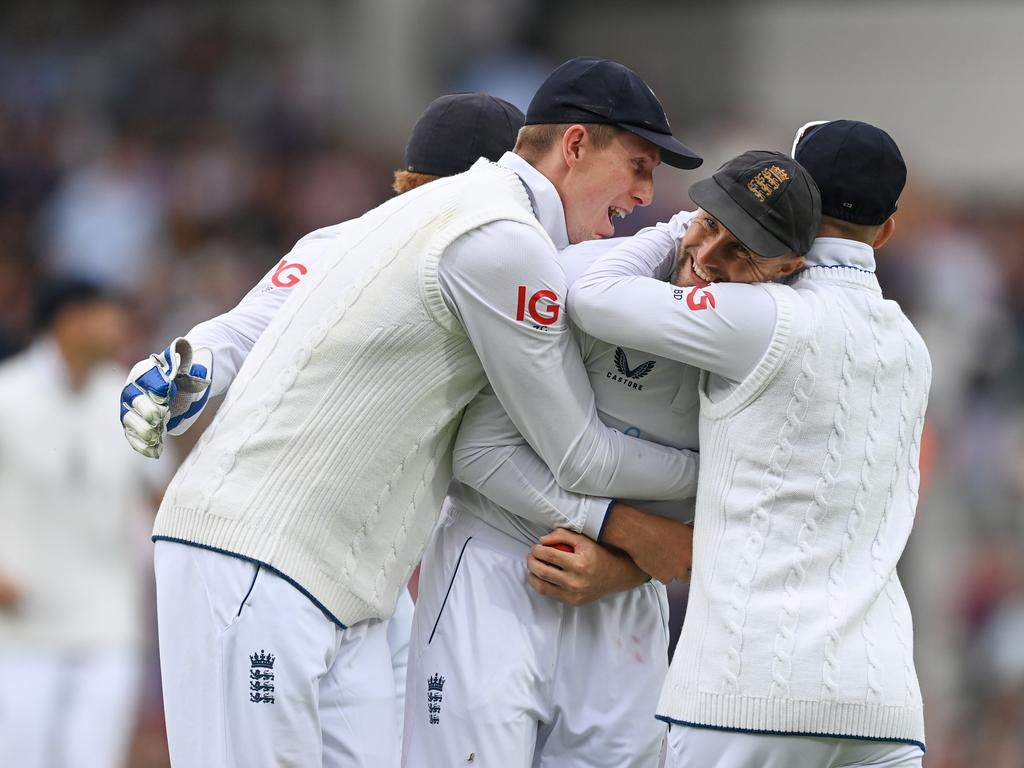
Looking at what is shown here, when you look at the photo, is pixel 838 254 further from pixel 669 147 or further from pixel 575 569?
pixel 575 569

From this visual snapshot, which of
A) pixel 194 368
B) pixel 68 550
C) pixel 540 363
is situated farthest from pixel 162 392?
pixel 68 550

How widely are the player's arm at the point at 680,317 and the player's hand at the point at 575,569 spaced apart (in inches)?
21.1

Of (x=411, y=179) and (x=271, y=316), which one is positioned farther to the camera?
(x=411, y=179)

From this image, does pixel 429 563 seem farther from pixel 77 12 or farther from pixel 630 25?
pixel 630 25

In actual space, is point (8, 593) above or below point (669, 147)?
below

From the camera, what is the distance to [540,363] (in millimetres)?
3695

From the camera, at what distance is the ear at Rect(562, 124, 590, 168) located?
3.91 metres

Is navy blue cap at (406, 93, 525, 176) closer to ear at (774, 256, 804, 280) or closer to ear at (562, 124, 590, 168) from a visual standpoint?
ear at (562, 124, 590, 168)

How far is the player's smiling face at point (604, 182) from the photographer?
3920mm

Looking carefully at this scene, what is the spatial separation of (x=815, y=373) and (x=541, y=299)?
65 centimetres

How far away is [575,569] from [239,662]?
810 mm

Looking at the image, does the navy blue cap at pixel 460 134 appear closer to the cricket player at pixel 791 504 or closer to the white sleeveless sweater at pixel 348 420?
the white sleeveless sweater at pixel 348 420

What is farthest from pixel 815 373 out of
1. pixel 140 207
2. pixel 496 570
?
pixel 140 207

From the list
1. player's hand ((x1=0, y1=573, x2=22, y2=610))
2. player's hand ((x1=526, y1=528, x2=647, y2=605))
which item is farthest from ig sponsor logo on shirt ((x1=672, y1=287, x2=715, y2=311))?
player's hand ((x1=0, y1=573, x2=22, y2=610))
